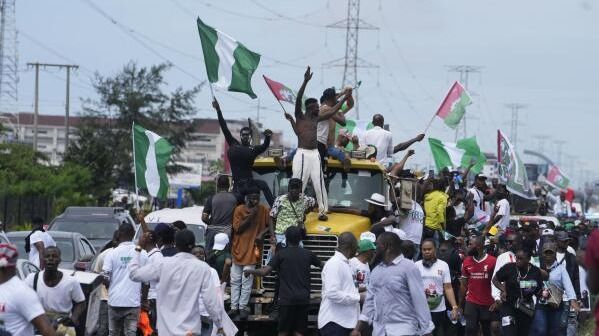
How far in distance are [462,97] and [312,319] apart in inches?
553

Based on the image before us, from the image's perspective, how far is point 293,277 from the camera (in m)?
15.2

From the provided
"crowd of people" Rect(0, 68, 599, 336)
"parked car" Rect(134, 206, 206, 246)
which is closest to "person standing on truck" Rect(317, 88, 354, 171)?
"crowd of people" Rect(0, 68, 599, 336)

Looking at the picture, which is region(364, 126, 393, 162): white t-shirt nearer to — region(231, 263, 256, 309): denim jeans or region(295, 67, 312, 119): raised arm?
region(295, 67, 312, 119): raised arm

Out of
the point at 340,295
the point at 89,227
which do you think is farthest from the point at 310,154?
the point at 89,227

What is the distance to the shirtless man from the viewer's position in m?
17.3

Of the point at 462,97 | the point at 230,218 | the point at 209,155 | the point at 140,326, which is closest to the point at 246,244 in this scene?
the point at 230,218

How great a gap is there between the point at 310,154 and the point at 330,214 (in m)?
1.04

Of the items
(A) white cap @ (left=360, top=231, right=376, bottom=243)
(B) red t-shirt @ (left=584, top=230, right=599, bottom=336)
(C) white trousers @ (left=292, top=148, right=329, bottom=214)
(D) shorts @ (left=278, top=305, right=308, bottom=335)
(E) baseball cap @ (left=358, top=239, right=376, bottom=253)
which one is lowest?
(D) shorts @ (left=278, top=305, right=308, bottom=335)

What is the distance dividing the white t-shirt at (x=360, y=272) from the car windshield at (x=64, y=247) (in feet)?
29.4

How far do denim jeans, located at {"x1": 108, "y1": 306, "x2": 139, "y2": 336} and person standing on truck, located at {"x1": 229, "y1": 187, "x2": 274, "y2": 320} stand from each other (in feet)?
5.72

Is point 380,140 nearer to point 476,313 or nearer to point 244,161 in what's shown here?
point 244,161

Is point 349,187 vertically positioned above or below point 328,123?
below

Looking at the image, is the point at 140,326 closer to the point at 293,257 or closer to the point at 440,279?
the point at 293,257

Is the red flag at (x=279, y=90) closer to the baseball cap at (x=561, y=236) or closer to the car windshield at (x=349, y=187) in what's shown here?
the car windshield at (x=349, y=187)
